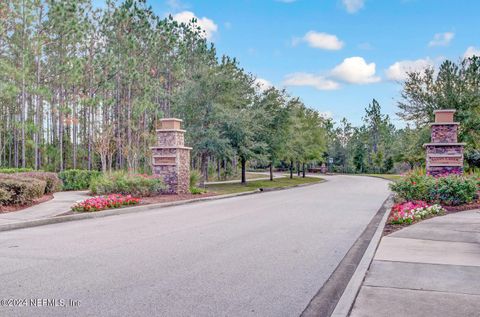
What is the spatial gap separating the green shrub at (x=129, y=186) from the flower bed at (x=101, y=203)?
2.59 metres

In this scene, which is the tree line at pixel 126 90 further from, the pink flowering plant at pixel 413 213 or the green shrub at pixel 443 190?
the pink flowering plant at pixel 413 213

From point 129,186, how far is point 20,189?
5.15 metres

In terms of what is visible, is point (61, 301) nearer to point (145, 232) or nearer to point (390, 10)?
point (145, 232)

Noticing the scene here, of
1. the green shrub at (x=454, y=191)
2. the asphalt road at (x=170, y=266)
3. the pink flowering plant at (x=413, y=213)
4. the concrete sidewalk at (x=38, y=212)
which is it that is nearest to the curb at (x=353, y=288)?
the asphalt road at (x=170, y=266)

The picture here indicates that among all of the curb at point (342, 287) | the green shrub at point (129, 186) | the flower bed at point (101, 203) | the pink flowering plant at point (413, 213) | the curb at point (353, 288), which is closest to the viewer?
the curb at point (353, 288)

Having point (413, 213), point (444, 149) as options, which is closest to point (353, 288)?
point (413, 213)

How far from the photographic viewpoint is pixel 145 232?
392 inches

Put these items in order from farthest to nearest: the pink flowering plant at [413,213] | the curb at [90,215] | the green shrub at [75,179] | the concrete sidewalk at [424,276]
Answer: the green shrub at [75,179], the pink flowering plant at [413,213], the curb at [90,215], the concrete sidewalk at [424,276]

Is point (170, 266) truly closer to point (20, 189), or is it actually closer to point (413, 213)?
point (413, 213)

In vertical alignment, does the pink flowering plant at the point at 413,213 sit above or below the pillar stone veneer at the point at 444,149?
below

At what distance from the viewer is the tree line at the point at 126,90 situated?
26.4 metres

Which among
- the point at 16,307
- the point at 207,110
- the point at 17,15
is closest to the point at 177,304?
the point at 16,307

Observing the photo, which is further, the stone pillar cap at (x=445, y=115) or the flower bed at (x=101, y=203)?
the stone pillar cap at (x=445, y=115)

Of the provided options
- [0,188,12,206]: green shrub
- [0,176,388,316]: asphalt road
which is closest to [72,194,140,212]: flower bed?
[0,176,388,316]: asphalt road
